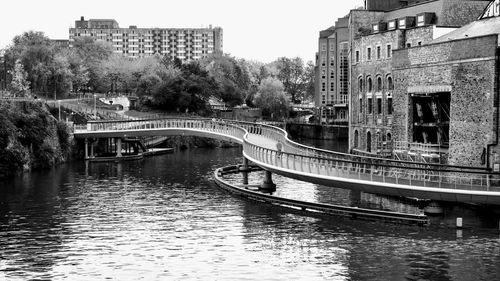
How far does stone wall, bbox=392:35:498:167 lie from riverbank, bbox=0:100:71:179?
39011 millimetres

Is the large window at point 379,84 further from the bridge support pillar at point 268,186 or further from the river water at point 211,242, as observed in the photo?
the bridge support pillar at point 268,186

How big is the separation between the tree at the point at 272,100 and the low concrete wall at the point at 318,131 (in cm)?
1437

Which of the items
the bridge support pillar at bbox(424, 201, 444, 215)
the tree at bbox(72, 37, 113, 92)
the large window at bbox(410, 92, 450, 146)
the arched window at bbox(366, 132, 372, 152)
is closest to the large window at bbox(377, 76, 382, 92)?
the arched window at bbox(366, 132, 372, 152)

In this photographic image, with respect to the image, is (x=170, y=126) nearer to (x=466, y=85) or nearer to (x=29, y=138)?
(x=29, y=138)

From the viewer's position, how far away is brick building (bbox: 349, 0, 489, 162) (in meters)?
70.9

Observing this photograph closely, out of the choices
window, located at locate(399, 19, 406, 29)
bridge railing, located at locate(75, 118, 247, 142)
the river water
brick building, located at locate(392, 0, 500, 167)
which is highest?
window, located at locate(399, 19, 406, 29)

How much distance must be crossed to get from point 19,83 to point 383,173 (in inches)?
2700

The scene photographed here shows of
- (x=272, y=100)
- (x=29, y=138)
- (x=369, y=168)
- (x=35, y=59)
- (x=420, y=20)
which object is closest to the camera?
(x=369, y=168)

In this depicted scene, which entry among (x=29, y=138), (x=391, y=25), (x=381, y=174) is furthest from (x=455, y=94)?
(x=29, y=138)

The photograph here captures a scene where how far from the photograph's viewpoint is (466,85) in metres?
50.5

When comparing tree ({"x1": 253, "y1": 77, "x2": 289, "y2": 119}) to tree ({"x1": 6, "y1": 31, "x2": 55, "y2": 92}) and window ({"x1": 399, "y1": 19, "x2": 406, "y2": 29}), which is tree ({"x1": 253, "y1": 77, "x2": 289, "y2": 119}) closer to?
tree ({"x1": 6, "y1": 31, "x2": 55, "y2": 92})

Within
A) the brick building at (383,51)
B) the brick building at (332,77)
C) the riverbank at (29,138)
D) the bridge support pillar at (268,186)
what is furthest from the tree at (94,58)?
the bridge support pillar at (268,186)

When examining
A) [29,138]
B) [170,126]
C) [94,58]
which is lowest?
[29,138]

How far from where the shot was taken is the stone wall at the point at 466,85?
48.4 m
